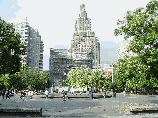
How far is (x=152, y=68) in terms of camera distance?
84.7 ft

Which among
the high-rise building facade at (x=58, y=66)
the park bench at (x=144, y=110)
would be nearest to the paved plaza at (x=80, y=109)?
the park bench at (x=144, y=110)

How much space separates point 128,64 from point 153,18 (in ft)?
17.0

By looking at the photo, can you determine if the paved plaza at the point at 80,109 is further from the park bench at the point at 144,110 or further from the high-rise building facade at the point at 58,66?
the high-rise building facade at the point at 58,66

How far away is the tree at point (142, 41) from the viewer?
2456 centimetres

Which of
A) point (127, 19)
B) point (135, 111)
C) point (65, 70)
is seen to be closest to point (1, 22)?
point (127, 19)

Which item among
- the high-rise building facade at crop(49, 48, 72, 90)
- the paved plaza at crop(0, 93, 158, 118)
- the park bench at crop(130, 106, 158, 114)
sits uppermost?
the high-rise building facade at crop(49, 48, 72, 90)

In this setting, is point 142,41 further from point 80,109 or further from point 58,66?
point 58,66

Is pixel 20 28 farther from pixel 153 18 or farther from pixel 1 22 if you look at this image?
pixel 153 18

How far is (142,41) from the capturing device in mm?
25125

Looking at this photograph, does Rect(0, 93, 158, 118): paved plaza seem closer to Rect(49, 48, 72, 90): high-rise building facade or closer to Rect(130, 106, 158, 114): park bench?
Rect(130, 106, 158, 114): park bench

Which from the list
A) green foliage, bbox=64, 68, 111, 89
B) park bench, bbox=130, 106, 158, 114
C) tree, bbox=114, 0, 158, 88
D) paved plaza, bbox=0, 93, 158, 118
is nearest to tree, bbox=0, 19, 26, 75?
paved plaza, bbox=0, 93, 158, 118

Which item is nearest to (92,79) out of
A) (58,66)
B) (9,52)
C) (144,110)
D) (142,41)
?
(9,52)

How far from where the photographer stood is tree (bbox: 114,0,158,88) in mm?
24556

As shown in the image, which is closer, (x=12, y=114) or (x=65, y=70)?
(x=12, y=114)
